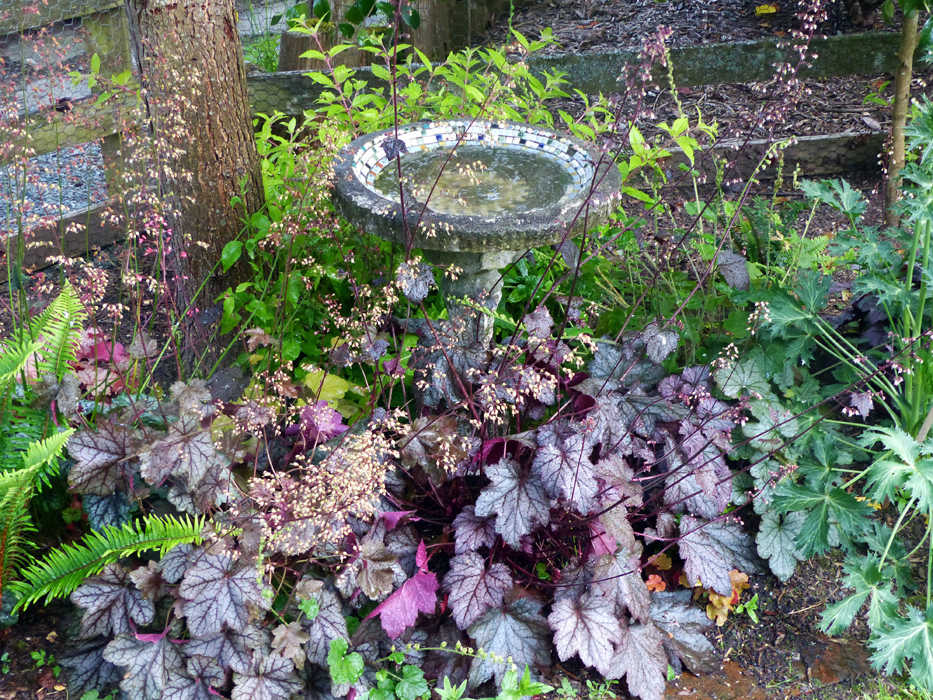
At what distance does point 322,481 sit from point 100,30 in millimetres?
3601

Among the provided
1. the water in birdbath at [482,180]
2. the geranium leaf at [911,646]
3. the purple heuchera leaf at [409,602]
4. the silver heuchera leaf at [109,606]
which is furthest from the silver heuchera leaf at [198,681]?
the geranium leaf at [911,646]

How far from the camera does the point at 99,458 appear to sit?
2.39 m

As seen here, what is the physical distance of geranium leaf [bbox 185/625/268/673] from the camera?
225 cm

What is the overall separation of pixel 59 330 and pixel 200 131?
110cm

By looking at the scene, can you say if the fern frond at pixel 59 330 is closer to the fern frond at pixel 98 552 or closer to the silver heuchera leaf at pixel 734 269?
the fern frond at pixel 98 552

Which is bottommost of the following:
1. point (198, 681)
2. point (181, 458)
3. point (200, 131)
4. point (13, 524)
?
point (198, 681)

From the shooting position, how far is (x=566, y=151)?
3301 millimetres

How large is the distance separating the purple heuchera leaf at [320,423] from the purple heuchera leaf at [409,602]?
47 cm

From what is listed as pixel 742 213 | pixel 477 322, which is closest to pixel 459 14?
pixel 742 213

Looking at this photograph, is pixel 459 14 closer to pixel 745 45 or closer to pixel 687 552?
pixel 745 45

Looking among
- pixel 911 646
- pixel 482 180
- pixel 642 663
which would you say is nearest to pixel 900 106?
pixel 482 180

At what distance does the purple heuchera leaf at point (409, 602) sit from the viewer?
93.3 inches

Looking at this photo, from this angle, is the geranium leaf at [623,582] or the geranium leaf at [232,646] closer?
the geranium leaf at [232,646]

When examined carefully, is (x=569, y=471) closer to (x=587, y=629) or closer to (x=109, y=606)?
(x=587, y=629)
